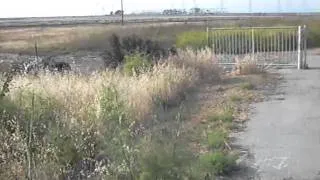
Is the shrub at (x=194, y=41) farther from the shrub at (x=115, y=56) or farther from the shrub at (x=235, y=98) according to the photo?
the shrub at (x=235, y=98)

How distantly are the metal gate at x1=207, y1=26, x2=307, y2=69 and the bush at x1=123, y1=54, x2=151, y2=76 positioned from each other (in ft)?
22.2

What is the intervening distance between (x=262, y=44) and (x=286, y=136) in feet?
62.7


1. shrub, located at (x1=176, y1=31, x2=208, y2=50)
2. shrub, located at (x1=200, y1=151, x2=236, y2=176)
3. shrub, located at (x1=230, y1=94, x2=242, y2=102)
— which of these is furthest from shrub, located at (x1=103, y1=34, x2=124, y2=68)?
shrub, located at (x1=200, y1=151, x2=236, y2=176)

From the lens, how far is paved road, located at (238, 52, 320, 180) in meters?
8.99

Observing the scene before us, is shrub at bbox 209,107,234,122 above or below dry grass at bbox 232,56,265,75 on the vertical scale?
above

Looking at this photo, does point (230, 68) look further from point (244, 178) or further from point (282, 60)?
point (244, 178)

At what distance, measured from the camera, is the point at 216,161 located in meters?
8.96

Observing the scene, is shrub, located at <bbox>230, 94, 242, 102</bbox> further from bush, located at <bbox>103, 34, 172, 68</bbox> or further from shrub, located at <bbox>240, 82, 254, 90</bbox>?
bush, located at <bbox>103, 34, 172, 68</bbox>

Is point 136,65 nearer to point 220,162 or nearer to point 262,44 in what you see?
point 220,162

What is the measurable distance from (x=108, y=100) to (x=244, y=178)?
2178 mm

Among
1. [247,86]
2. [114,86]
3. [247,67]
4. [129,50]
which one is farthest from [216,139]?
[247,67]

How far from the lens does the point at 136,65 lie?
719 inches

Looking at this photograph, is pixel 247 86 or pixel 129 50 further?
pixel 129 50

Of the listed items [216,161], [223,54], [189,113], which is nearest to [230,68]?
[223,54]
